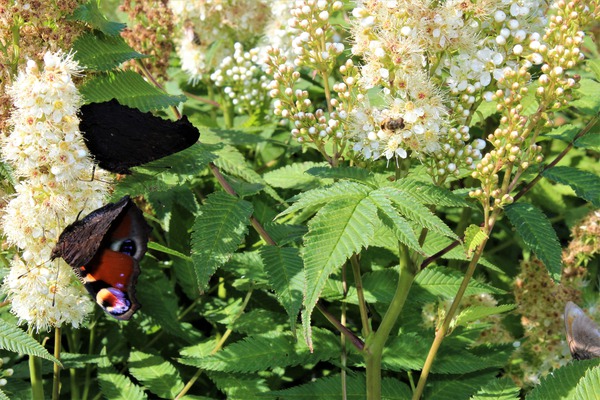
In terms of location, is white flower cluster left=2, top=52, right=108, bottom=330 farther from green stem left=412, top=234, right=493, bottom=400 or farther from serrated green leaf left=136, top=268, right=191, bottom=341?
green stem left=412, top=234, right=493, bottom=400

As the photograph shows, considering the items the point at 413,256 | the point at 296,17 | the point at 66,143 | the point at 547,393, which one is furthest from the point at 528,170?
the point at 66,143

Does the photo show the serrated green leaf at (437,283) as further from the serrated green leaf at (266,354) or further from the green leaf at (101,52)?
the green leaf at (101,52)

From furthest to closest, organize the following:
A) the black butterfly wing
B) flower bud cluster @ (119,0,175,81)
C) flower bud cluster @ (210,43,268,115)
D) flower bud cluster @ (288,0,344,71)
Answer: flower bud cluster @ (210,43,268,115) → flower bud cluster @ (119,0,175,81) → flower bud cluster @ (288,0,344,71) → the black butterfly wing

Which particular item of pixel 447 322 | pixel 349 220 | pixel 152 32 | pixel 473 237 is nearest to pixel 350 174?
pixel 349 220

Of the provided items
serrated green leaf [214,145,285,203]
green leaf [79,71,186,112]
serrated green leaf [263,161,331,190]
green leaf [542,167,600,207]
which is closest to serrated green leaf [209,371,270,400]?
serrated green leaf [214,145,285,203]

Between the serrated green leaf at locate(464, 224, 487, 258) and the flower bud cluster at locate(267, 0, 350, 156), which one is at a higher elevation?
the flower bud cluster at locate(267, 0, 350, 156)

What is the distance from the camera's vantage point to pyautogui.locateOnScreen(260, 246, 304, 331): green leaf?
7.01 feet

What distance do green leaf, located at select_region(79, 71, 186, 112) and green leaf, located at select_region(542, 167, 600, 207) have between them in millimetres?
1286

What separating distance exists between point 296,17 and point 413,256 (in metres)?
0.90

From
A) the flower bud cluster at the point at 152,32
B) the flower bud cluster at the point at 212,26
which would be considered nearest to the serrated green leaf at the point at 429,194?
the flower bud cluster at the point at 152,32

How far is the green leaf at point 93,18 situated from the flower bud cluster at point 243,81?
4.08 ft

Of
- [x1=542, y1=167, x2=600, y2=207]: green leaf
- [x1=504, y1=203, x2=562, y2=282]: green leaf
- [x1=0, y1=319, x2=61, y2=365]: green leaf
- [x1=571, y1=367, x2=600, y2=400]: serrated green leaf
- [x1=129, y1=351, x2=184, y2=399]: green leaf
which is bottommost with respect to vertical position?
[x1=129, y1=351, x2=184, y2=399]: green leaf

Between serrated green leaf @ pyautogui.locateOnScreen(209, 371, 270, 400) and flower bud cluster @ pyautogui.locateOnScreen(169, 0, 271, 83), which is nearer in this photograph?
serrated green leaf @ pyautogui.locateOnScreen(209, 371, 270, 400)

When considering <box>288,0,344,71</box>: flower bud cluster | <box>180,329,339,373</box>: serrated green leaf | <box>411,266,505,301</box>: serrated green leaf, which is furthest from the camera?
<box>411,266,505,301</box>: serrated green leaf
